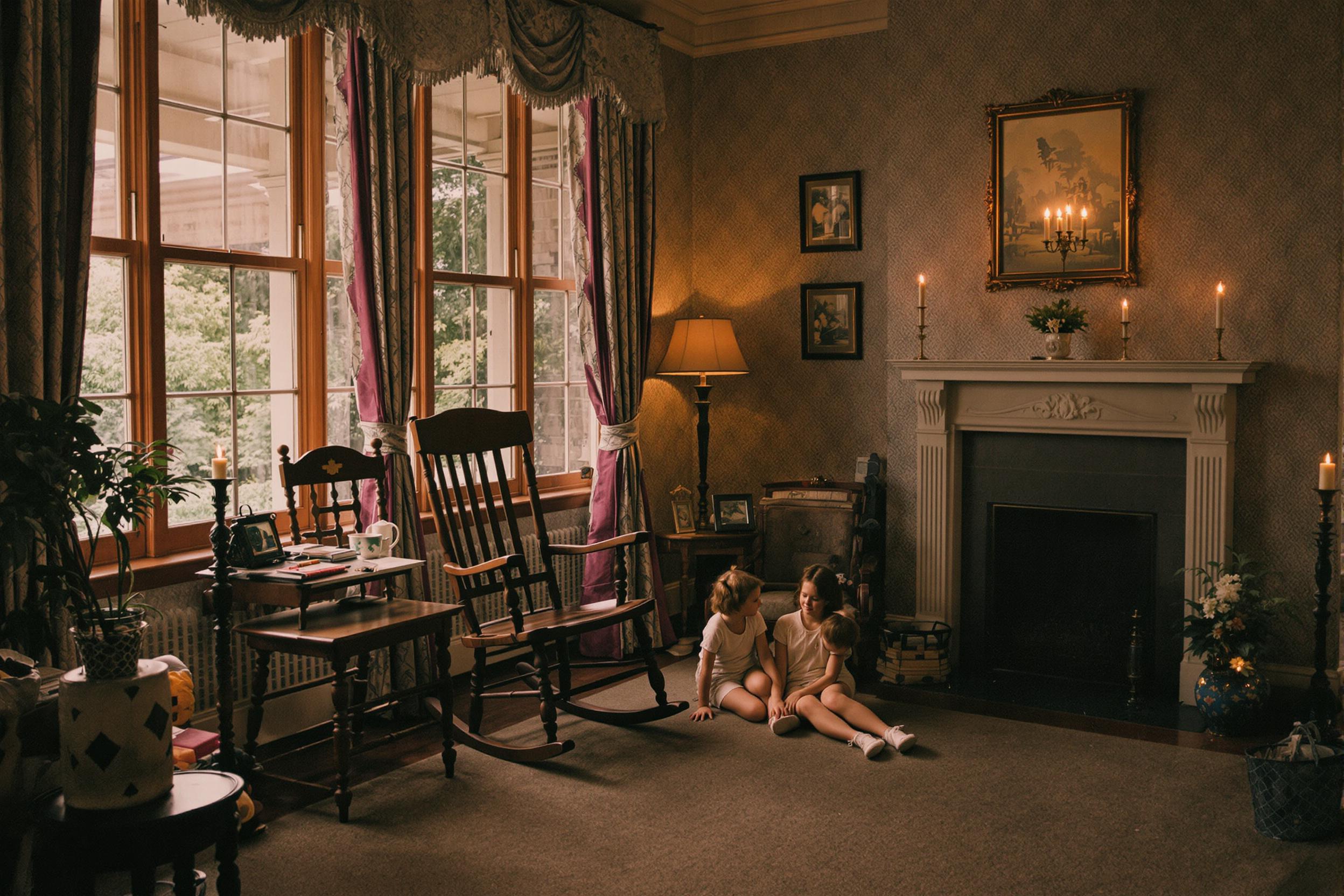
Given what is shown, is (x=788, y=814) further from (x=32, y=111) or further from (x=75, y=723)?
(x=32, y=111)

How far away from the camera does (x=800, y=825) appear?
Answer: 3.31 m

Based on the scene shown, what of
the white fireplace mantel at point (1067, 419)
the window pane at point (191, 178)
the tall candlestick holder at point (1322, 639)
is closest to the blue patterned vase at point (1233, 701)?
the tall candlestick holder at point (1322, 639)

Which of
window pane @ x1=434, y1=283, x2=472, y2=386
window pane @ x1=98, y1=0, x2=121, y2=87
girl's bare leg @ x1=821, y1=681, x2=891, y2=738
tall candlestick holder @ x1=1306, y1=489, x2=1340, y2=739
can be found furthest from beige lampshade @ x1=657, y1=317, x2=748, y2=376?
window pane @ x1=98, y1=0, x2=121, y2=87

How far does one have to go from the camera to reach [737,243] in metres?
6.09

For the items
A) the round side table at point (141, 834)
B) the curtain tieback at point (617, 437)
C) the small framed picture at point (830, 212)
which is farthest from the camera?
the small framed picture at point (830, 212)

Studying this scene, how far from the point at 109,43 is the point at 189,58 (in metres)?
0.29

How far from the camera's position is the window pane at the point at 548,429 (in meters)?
5.41

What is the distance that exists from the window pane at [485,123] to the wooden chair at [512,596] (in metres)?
1.29

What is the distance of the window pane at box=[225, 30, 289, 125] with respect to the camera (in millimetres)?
3912

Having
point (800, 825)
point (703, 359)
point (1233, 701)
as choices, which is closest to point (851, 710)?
point (800, 825)

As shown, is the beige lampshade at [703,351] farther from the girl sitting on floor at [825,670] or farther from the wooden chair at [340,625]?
the wooden chair at [340,625]

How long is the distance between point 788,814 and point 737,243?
349 centimetres

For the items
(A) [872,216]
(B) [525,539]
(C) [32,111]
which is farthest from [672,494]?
(C) [32,111]

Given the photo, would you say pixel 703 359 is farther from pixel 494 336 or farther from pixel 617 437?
pixel 494 336
